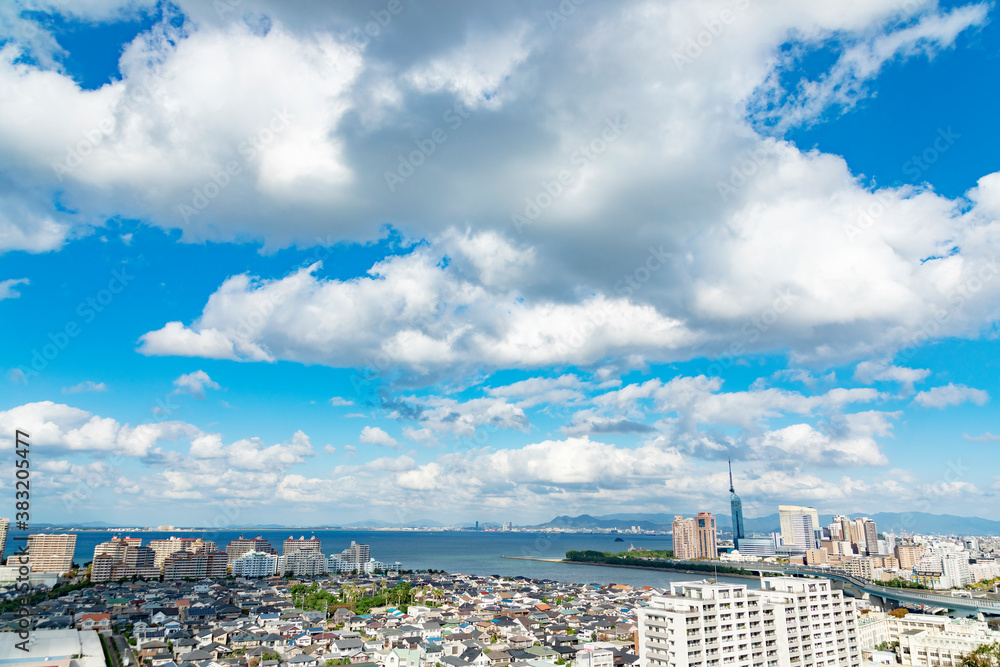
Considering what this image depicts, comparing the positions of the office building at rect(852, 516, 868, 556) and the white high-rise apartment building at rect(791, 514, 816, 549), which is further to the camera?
the white high-rise apartment building at rect(791, 514, 816, 549)

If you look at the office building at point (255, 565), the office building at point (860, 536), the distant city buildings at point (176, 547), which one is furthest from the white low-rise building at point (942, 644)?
the office building at point (860, 536)

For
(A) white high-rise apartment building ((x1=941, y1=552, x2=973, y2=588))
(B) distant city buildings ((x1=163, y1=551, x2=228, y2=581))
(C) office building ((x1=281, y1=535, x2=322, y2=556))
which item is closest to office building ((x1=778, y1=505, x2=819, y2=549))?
(A) white high-rise apartment building ((x1=941, y1=552, x2=973, y2=588))

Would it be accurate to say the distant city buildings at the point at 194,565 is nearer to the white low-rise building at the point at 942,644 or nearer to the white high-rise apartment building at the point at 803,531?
the white low-rise building at the point at 942,644

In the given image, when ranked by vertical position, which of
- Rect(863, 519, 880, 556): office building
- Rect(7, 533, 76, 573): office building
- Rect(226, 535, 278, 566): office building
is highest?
Rect(7, 533, 76, 573): office building

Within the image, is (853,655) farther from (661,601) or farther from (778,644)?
(661,601)

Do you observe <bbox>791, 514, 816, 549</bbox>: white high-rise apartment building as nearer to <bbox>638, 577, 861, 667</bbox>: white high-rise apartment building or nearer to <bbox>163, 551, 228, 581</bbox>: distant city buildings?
<bbox>163, 551, 228, 581</bbox>: distant city buildings

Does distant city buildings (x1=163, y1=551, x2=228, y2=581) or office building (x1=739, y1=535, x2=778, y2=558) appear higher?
distant city buildings (x1=163, y1=551, x2=228, y2=581)

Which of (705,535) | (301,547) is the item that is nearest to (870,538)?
(705,535)
